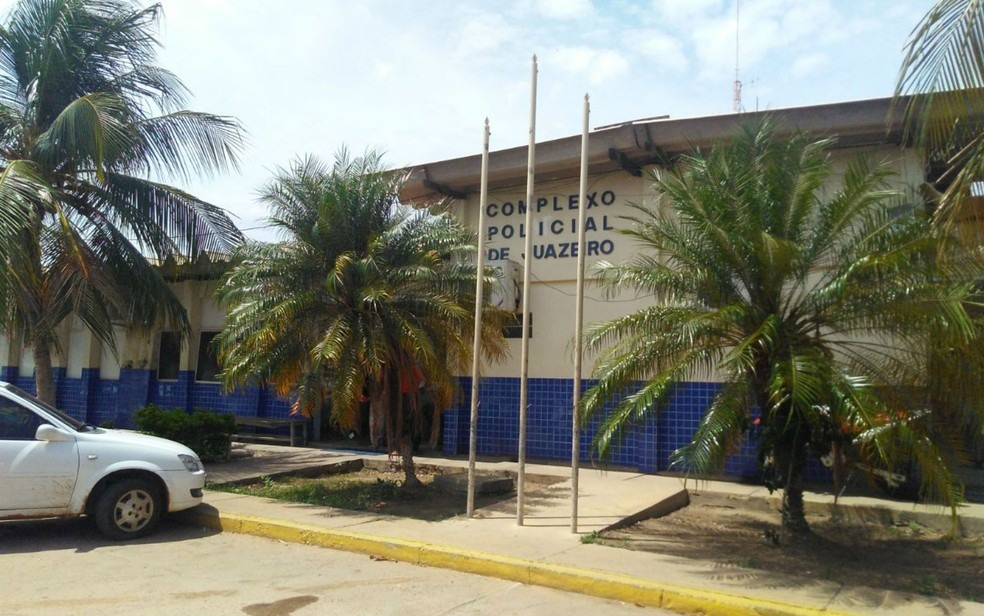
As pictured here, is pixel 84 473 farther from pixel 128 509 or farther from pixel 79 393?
pixel 79 393

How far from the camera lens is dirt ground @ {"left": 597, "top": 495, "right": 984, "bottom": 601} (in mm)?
7516

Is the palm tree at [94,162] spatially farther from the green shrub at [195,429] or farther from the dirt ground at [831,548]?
the dirt ground at [831,548]

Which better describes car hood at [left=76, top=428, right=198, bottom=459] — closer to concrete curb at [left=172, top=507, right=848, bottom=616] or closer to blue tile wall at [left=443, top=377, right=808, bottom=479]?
concrete curb at [left=172, top=507, right=848, bottom=616]

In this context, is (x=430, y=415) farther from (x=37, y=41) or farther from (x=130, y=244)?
(x=37, y=41)

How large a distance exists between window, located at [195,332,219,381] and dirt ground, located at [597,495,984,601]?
1297 centimetres

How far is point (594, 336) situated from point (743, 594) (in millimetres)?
3043

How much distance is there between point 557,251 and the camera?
14.4 meters

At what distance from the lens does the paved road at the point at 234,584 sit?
6.72 m

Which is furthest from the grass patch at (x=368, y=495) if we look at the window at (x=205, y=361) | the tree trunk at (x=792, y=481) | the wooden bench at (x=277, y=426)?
the window at (x=205, y=361)

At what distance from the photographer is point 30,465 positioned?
338 inches

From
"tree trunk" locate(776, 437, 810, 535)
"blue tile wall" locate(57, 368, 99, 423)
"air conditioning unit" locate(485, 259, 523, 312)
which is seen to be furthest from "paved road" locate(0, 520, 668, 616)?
"blue tile wall" locate(57, 368, 99, 423)

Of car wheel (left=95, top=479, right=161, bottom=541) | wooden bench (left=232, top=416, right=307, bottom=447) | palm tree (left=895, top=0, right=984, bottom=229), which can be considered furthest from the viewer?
wooden bench (left=232, top=416, right=307, bottom=447)

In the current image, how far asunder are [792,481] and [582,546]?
2.37 m

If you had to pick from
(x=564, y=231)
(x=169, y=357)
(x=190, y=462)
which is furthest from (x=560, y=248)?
(x=169, y=357)
